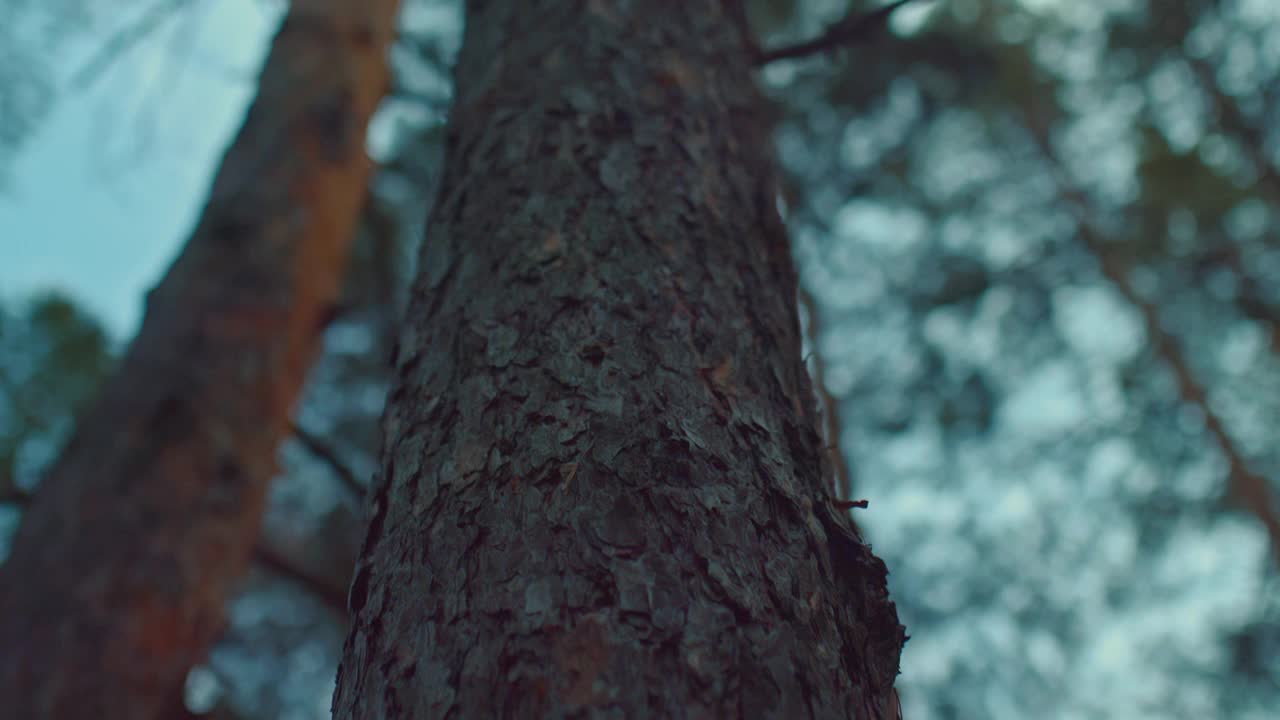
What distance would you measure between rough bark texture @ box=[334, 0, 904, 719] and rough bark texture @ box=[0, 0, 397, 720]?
1646 millimetres

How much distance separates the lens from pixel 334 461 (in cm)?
233

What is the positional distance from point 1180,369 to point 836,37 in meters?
7.94

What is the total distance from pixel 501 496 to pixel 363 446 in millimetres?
7125

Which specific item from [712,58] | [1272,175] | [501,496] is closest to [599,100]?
[712,58]

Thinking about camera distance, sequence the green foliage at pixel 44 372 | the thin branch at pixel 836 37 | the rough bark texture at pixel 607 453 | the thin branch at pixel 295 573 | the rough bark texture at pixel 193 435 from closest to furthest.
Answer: the rough bark texture at pixel 607 453
the thin branch at pixel 836 37
the rough bark texture at pixel 193 435
the thin branch at pixel 295 573
the green foliage at pixel 44 372

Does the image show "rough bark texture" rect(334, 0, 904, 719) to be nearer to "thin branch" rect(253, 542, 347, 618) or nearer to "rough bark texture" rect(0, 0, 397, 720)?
"rough bark texture" rect(0, 0, 397, 720)

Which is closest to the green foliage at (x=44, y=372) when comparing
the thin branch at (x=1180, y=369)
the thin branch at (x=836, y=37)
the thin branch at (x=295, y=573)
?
the thin branch at (x=295, y=573)

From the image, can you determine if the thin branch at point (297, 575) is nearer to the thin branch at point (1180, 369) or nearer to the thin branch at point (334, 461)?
the thin branch at point (334, 461)

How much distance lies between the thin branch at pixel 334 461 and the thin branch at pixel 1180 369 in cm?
753

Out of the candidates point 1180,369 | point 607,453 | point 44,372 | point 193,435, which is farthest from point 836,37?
point 44,372

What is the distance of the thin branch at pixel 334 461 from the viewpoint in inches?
82.2

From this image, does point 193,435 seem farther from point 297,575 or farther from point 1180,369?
point 1180,369

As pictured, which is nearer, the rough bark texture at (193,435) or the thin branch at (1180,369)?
the rough bark texture at (193,435)

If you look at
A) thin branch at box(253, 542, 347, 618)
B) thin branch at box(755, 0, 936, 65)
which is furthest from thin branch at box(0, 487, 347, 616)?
thin branch at box(755, 0, 936, 65)
